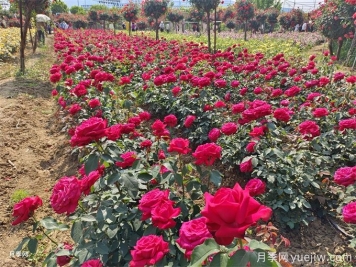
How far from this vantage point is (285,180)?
7.45 feet

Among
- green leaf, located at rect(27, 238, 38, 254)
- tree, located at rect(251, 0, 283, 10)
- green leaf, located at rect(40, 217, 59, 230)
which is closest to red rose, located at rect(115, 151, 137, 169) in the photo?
green leaf, located at rect(40, 217, 59, 230)

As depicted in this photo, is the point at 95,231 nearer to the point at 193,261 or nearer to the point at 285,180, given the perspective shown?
the point at 193,261

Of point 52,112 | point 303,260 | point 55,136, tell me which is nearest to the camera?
point 303,260

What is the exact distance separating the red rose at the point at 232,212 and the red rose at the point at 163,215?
0.39m

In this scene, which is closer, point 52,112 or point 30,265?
point 30,265

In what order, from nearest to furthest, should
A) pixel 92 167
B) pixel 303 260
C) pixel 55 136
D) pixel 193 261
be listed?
pixel 193 261, pixel 92 167, pixel 303 260, pixel 55 136

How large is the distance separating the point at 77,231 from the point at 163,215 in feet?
1.74

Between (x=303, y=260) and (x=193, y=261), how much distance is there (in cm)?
163

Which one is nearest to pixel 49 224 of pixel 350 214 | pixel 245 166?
pixel 245 166

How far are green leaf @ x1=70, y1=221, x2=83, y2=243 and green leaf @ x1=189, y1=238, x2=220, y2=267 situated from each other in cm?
76

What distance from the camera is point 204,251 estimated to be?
823 millimetres

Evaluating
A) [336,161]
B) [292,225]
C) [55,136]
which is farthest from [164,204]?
[55,136]

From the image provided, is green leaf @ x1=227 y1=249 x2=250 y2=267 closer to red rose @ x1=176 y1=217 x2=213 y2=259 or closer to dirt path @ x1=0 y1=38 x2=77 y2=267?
red rose @ x1=176 y1=217 x2=213 y2=259

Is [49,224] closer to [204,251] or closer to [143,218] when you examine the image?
[143,218]
